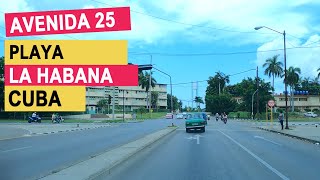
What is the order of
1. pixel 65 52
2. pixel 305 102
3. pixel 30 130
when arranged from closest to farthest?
pixel 65 52, pixel 30 130, pixel 305 102

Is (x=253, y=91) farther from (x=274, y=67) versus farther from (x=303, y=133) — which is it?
(x=303, y=133)

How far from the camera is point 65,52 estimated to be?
14.3 meters

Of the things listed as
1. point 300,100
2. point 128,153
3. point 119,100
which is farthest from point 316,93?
point 128,153

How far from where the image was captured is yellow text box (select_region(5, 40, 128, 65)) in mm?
13781

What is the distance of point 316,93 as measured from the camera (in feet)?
534

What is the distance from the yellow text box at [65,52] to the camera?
1378 centimetres

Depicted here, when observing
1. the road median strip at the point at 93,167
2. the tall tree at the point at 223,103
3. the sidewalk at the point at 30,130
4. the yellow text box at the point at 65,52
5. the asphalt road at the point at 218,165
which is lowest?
the sidewalk at the point at 30,130

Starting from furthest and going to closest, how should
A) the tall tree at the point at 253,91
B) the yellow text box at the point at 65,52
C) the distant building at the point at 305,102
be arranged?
the distant building at the point at 305,102 < the tall tree at the point at 253,91 < the yellow text box at the point at 65,52

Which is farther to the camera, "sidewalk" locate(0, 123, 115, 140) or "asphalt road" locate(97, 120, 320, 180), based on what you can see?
"sidewalk" locate(0, 123, 115, 140)

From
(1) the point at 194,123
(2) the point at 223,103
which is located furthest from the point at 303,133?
(2) the point at 223,103

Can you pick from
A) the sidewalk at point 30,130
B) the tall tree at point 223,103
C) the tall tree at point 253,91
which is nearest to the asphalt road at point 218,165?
the sidewalk at point 30,130

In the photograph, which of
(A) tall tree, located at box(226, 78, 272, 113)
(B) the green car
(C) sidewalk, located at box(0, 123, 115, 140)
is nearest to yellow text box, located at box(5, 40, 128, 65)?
(C) sidewalk, located at box(0, 123, 115, 140)

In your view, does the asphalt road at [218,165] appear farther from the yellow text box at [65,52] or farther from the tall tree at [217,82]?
the tall tree at [217,82]

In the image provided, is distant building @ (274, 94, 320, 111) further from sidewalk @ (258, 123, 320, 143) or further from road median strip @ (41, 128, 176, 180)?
road median strip @ (41, 128, 176, 180)
